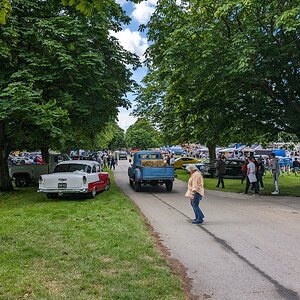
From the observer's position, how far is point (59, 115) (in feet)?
45.1

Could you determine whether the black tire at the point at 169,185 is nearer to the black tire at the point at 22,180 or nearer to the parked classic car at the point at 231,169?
the black tire at the point at 22,180

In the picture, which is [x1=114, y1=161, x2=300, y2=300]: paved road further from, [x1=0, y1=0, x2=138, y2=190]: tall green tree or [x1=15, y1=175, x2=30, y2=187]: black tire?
[x1=15, y1=175, x2=30, y2=187]: black tire

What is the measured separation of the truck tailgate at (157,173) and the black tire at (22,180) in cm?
968

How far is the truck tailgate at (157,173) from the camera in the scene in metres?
18.1

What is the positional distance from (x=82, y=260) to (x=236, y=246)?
3173 millimetres

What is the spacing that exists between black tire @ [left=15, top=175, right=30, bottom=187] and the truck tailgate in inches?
381

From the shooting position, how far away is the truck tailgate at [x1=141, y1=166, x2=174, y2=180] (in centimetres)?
1806

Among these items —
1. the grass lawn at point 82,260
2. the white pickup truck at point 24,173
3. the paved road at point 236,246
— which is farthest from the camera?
the white pickup truck at point 24,173

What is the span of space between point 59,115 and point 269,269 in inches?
396

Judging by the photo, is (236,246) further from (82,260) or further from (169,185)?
(169,185)

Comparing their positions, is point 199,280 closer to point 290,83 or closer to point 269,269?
point 269,269

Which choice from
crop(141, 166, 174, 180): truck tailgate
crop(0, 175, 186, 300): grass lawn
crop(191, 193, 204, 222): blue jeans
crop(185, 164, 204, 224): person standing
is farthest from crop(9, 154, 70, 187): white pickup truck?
crop(191, 193, 204, 222): blue jeans

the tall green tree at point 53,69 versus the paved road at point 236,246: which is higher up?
the tall green tree at point 53,69

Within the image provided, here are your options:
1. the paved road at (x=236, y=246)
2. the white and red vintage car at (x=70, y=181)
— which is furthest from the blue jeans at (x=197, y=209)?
the white and red vintage car at (x=70, y=181)
